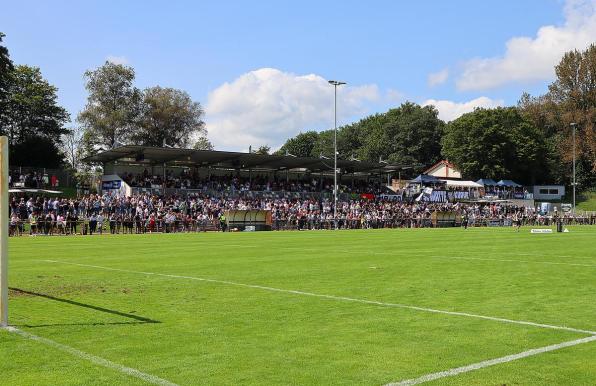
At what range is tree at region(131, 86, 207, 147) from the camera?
273 feet

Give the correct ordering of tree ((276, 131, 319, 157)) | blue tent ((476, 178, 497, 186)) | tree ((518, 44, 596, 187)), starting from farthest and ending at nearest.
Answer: tree ((276, 131, 319, 157)) → tree ((518, 44, 596, 187)) → blue tent ((476, 178, 497, 186))

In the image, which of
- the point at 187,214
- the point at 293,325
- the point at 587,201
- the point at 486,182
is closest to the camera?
the point at 293,325

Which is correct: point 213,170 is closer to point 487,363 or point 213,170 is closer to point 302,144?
point 487,363

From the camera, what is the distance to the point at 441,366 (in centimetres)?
614

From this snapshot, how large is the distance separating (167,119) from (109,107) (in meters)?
8.89

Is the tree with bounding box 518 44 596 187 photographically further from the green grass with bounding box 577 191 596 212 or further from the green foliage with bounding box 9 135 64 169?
the green foliage with bounding box 9 135 64 169

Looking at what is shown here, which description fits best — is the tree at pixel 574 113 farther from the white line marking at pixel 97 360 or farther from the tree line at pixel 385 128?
the white line marking at pixel 97 360

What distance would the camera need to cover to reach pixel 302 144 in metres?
144

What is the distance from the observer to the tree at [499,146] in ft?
328

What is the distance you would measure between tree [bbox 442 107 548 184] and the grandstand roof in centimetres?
3058

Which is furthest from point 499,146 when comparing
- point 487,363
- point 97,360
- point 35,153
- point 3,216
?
point 97,360

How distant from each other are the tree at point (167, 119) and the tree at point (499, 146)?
43528 millimetres

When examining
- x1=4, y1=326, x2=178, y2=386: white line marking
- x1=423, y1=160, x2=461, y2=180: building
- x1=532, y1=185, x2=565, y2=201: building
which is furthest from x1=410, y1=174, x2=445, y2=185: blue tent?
x1=4, y1=326, x2=178, y2=386: white line marking

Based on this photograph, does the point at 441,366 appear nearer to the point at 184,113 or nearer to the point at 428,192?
the point at 428,192
